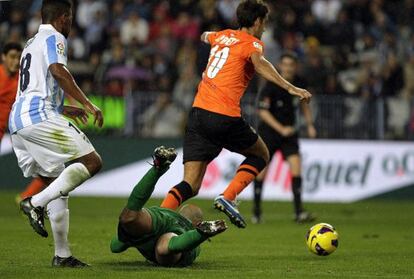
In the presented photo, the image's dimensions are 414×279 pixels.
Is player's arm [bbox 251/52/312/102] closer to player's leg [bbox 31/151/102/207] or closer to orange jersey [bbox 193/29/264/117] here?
orange jersey [bbox 193/29/264/117]

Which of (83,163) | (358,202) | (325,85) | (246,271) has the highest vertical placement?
(83,163)

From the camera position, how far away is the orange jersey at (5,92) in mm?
14539

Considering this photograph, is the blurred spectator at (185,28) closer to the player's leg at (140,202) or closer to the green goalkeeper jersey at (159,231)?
the green goalkeeper jersey at (159,231)

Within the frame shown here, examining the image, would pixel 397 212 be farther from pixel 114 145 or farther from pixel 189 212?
pixel 189 212

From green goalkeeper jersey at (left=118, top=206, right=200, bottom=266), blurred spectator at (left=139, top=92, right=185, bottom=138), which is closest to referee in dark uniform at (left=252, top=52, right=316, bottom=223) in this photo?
blurred spectator at (left=139, top=92, right=185, bottom=138)

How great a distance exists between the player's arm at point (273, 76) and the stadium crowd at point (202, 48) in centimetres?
1124

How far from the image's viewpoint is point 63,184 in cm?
875

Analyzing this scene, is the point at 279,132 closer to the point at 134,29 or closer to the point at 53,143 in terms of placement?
the point at 53,143

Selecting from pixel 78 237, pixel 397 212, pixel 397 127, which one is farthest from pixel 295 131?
pixel 397 127

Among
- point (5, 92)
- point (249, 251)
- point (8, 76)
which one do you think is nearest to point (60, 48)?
point (249, 251)

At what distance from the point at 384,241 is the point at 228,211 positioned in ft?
12.0

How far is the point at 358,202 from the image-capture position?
20.9 metres

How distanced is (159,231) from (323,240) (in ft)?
6.83

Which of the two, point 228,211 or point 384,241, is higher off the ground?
point 228,211
